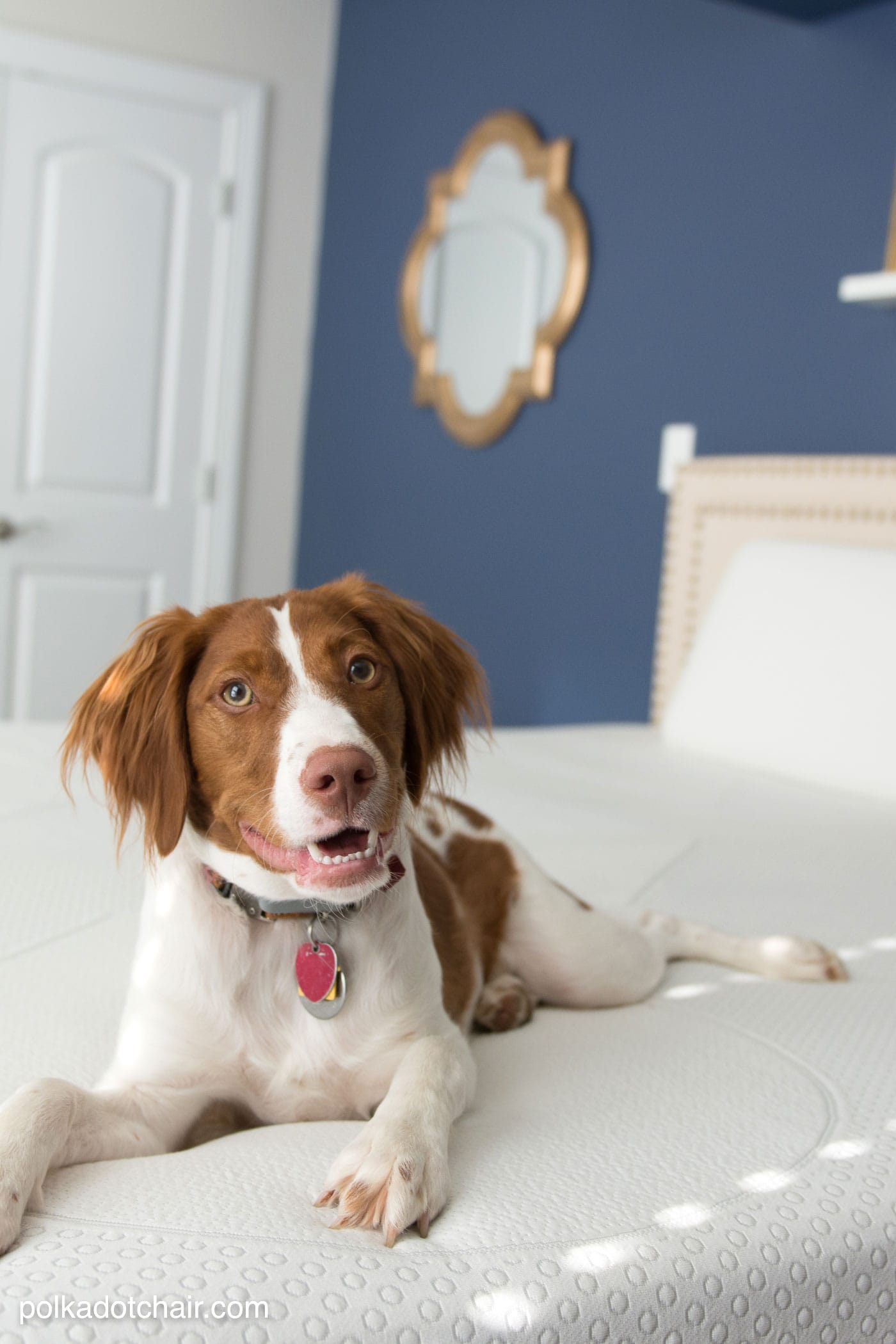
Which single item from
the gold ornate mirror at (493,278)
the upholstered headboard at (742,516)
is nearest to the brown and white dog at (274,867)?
the upholstered headboard at (742,516)

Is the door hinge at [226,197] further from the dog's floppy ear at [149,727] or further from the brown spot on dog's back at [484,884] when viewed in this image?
the dog's floppy ear at [149,727]

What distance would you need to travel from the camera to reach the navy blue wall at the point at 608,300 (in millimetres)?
3023

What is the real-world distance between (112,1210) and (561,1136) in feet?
1.17

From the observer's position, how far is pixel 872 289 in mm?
2654

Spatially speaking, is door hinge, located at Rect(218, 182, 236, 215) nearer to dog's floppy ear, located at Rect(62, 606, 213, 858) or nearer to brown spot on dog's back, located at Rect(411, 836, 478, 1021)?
brown spot on dog's back, located at Rect(411, 836, 478, 1021)

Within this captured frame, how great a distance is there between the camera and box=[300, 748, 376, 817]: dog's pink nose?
101cm

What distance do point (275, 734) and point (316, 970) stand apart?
0.71 ft

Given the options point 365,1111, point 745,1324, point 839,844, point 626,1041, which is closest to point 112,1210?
point 365,1111

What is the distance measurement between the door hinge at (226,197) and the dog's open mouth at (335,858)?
4412 mm

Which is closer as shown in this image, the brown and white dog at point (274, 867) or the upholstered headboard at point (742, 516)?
the brown and white dog at point (274, 867)

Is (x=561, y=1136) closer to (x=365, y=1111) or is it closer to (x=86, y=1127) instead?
(x=365, y=1111)

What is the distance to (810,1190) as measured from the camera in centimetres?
98

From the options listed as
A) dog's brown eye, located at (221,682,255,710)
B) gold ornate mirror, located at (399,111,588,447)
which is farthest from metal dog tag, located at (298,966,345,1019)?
gold ornate mirror, located at (399,111,588,447)

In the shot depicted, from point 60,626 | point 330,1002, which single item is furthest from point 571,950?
point 60,626
